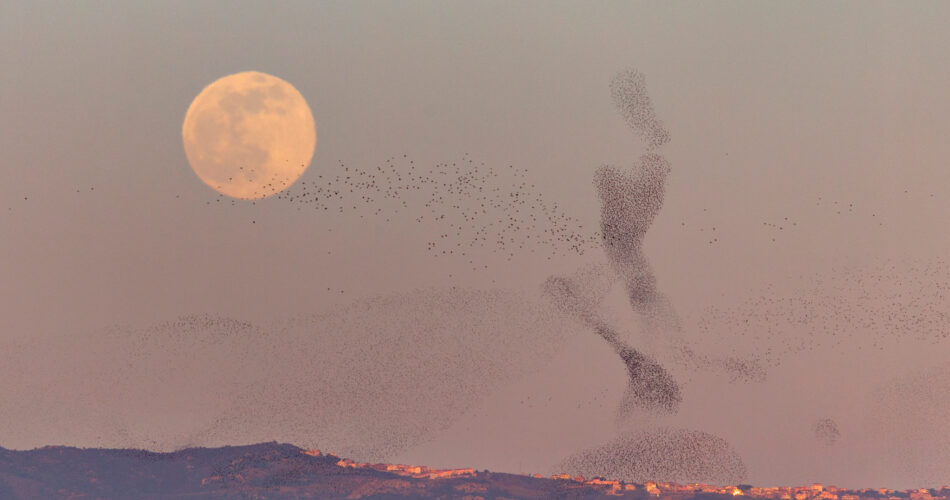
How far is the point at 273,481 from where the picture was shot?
115 ft

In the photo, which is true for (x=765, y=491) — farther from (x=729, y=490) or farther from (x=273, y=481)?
(x=273, y=481)

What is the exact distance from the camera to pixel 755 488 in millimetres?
33594

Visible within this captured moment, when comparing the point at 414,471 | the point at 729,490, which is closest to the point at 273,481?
the point at 414,471

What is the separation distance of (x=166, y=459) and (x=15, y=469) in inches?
216

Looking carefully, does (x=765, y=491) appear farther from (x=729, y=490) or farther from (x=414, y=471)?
(x=414, y=471)

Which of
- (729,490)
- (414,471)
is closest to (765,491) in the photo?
(729,490)

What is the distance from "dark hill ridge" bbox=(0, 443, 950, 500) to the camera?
3263cm

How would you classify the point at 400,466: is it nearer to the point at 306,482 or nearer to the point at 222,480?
the point at 306,482

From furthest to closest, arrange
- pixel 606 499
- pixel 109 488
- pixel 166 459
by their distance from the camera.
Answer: pixel 166 459
pixel 109 488
pixel 606 499

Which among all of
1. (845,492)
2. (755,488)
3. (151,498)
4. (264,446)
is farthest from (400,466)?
(845,492)

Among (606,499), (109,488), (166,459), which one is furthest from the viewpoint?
(166,459)

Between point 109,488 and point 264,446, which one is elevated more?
point 264,446

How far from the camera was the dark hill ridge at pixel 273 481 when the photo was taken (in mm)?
32631

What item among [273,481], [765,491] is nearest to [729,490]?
[765,491]
